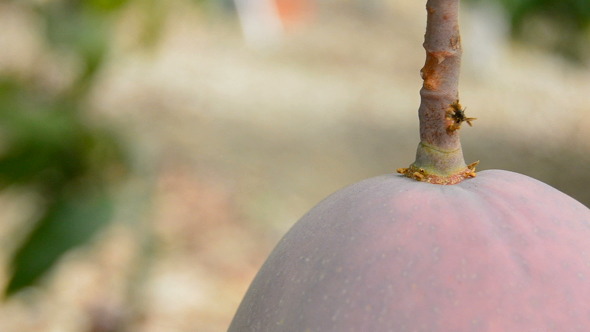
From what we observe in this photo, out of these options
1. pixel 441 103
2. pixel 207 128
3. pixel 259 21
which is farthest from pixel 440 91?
pixel 259 21

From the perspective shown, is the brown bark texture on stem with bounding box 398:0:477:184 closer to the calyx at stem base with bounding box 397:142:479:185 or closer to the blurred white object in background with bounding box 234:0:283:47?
the calyx at stem base with bounding box 397:142:479:185

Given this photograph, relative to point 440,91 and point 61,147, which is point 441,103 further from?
point 61,147

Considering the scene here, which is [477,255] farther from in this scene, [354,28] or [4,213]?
[354,28]

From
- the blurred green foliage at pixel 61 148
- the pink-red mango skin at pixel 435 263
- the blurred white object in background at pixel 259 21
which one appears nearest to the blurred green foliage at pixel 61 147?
the blurred green foliage at pixel 61 148

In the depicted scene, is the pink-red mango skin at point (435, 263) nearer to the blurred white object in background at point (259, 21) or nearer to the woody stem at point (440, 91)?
the woody stem at point (440, 91)

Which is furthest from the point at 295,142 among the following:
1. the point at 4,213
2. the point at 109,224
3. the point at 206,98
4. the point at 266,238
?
the point at 109,224
